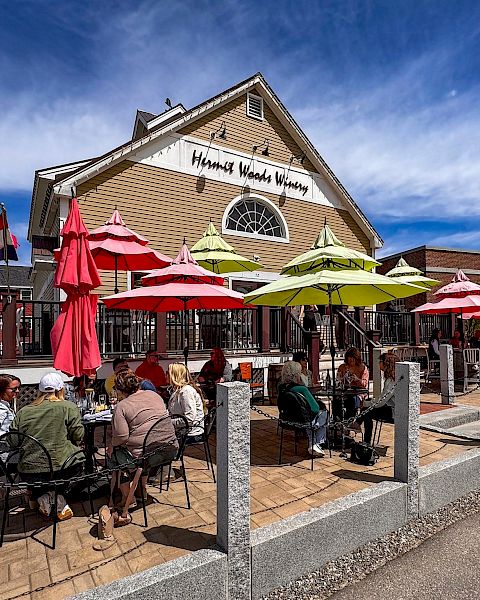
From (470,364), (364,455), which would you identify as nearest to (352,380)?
(364,455)

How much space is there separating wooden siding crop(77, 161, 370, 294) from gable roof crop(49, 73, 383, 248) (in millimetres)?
327

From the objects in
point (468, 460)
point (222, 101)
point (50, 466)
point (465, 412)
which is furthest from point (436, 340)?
point (50, 466)

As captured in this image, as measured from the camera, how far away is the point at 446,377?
8.28m

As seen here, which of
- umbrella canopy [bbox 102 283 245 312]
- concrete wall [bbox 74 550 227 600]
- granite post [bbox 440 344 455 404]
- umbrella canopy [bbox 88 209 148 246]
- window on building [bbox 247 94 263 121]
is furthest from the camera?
window on building [bbox 247 94 263 121]

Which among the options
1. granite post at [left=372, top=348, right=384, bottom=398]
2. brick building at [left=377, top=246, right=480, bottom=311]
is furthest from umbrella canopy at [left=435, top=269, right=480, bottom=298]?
brick building at [left=377, top=246, right=480, bottom=311]

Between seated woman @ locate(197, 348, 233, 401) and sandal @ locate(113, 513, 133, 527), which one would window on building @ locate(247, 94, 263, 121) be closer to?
seated woman @ locate(197, 348, 233, 401)

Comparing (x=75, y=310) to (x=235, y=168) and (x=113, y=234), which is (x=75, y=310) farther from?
(x=235, y=168)

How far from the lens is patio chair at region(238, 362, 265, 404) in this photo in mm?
8970

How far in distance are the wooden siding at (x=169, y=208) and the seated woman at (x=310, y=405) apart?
705 cm

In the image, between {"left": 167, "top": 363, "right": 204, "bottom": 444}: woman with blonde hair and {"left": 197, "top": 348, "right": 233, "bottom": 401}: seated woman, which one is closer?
{"left": 167, "top": 363, "right": 204, "bottom": 444}: woman with blonde hair

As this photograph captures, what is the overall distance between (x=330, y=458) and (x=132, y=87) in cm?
1162

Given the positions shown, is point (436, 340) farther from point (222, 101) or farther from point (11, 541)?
point (11, 541)

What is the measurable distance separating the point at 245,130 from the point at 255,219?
305 cm

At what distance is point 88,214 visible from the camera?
10.7 metres
